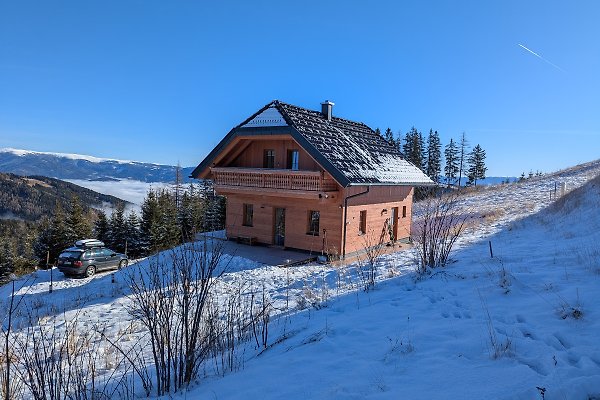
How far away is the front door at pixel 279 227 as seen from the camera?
1852cm

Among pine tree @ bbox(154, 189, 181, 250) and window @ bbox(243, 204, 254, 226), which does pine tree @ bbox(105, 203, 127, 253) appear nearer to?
pine tree @ bbox(154, 189, 181, 250)

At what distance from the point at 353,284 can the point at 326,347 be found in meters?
4.57

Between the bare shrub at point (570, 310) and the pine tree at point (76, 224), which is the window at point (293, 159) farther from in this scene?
the pine tree at point (76, 224)

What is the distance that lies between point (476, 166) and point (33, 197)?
131755 mm

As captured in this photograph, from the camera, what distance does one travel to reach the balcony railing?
16.0m

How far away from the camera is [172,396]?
165 inches

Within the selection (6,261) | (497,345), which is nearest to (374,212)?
(497,345)

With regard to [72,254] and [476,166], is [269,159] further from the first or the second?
[476,166]

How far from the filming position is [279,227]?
18656 mm

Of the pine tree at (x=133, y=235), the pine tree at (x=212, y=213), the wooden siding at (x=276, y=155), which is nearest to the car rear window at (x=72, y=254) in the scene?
the pine tree at (x=212, y=213)

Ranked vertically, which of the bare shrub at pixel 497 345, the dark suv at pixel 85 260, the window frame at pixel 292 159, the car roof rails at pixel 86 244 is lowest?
the dark suv at pixel 85 260

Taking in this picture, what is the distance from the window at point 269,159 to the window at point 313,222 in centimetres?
345

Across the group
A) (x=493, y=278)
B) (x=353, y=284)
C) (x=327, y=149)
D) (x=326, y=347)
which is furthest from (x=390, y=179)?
(x=326, y=347)

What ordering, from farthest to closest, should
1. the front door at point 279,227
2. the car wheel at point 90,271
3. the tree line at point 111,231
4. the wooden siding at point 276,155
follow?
the tree line at point 111,231
the car wheel at point 90,271
the front door at point 279,227
the wooden siding at point 276,155
